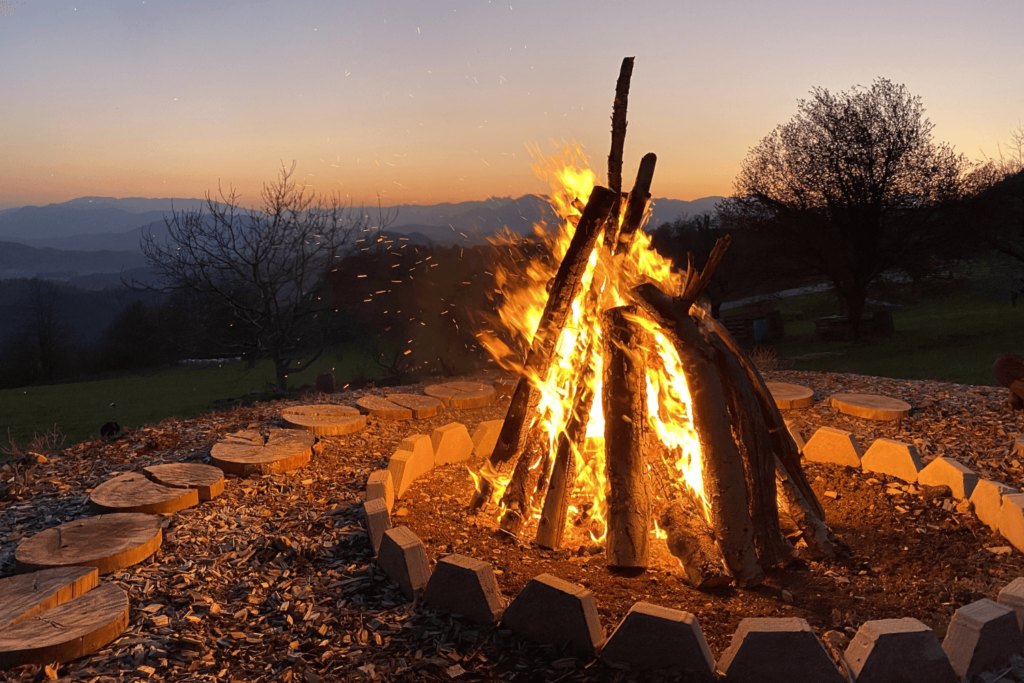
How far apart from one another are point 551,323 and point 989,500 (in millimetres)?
3149

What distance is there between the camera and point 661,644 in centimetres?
278

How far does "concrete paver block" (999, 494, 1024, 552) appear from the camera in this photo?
4.10 meters

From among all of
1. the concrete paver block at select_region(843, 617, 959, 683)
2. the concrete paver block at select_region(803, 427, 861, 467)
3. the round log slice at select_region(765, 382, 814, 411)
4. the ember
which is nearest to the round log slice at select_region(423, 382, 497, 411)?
the ember

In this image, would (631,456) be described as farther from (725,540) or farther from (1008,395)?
(1008,395)

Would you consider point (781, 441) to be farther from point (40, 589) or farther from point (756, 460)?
point (40, 589)

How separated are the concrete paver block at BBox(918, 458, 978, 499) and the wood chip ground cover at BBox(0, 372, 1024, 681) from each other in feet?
0.63

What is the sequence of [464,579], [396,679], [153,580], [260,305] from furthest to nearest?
1. [260,305]
2. [153,580]
3. [464,579]
4. [396,679]

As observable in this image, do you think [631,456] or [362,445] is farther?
[362,445]

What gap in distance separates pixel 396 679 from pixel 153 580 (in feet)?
5.70

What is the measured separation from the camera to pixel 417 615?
10.8 ft

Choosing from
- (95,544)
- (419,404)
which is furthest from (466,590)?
(419,404)

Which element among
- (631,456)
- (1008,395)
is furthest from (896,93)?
(631,456)

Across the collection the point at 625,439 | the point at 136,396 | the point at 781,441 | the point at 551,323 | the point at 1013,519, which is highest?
the point at 551,323

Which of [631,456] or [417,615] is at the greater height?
[631,456]
